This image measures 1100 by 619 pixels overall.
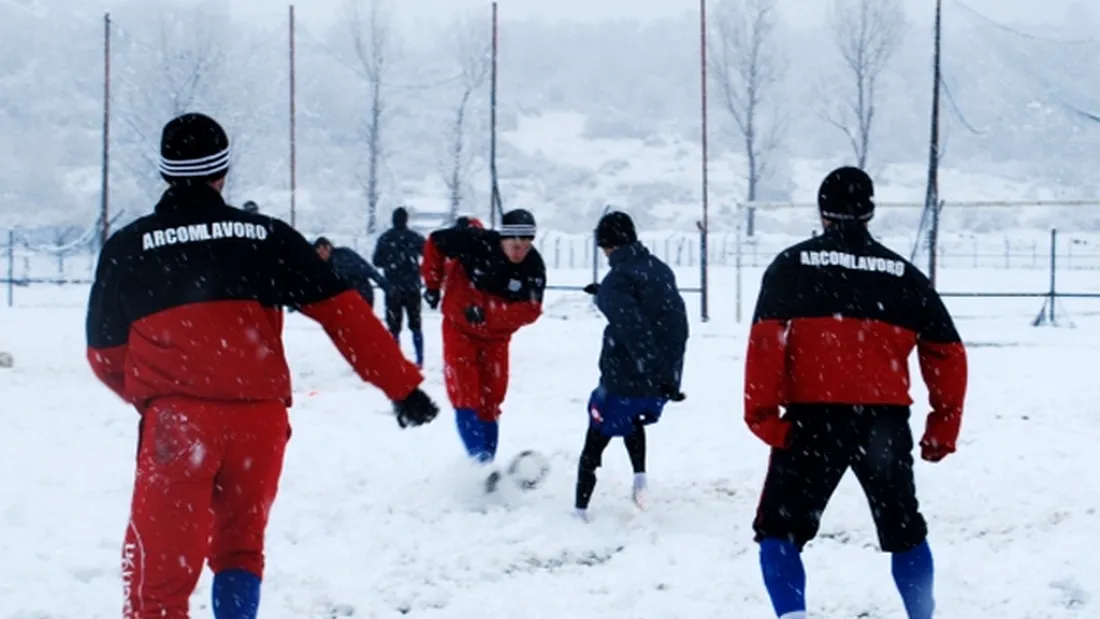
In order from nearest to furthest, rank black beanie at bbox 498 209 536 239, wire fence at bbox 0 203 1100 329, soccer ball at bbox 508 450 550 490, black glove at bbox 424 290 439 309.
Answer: black beanie at bbox 498 209 536 239, soccer ball at bbox 508 450 550 490, black glove at bbox 424 290 439 309, wire fence at bbox 0 203 1100 329

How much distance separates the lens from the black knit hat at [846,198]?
407cm

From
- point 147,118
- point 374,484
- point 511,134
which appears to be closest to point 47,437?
point 374,484

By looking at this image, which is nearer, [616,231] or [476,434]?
[616,231]

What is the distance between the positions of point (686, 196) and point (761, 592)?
83.1m

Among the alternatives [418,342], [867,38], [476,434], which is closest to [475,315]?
[476,434]

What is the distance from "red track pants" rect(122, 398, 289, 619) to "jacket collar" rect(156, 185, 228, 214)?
531mm

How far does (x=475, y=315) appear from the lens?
713 cm

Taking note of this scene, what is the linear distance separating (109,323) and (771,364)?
1981 mm

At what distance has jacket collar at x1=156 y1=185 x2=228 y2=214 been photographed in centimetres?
346

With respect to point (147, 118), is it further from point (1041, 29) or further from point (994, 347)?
point (1041, 29)

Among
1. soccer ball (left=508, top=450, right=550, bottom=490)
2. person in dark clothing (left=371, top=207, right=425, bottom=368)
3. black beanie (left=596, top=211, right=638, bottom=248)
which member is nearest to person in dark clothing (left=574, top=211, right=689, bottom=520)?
black beanie (left=596, top=211, right=638, bottom=248)

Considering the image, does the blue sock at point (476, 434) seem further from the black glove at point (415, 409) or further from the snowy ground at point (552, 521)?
the black glove at point (415, 409)

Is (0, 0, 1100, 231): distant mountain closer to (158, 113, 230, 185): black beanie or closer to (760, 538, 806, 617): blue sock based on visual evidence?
(158, 113, 230, 185): black beanie

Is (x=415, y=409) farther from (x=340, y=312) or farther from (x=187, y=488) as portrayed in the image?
(x=187, y=488)
